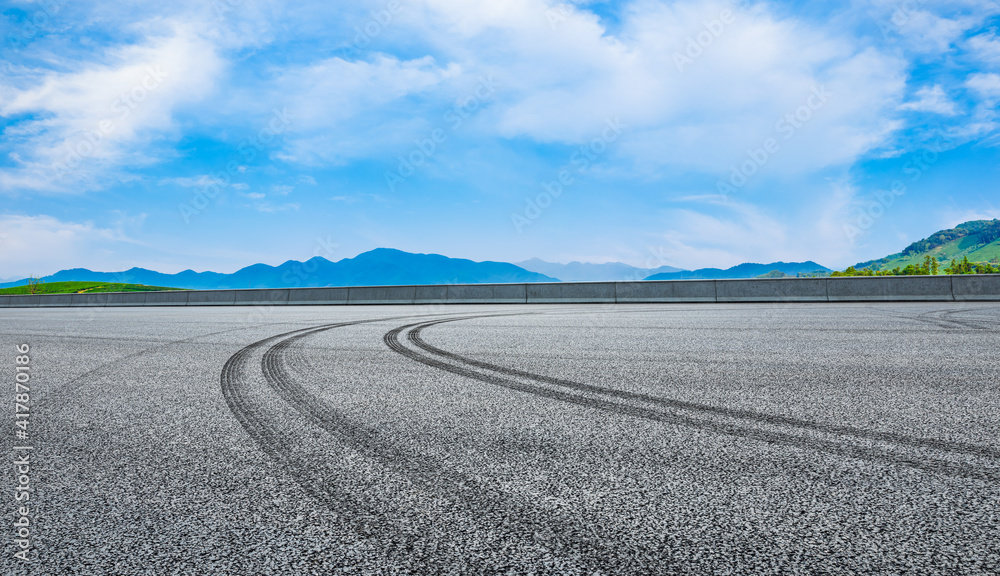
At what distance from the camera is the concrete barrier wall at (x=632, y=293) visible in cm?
1817

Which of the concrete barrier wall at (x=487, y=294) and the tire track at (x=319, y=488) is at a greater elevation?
the concrete barrier wall at (x=487, y=294)

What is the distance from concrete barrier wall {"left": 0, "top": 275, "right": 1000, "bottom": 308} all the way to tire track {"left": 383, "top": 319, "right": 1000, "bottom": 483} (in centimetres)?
1610

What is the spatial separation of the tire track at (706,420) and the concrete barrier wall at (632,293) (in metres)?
16.1

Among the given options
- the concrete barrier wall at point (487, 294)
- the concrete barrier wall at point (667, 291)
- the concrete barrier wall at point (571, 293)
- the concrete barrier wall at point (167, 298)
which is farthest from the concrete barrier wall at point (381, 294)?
the concrete barrier wall at point (167, 298)

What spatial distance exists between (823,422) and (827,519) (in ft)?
5.57

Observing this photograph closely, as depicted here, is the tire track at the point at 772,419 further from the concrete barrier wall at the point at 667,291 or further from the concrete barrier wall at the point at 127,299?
the concrete barrier wall at the point at 127,299

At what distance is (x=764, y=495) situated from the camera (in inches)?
99.7

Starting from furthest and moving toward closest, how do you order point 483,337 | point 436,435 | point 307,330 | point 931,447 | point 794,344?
point 307,330 → point 483,337 → point 794,344 → point 436,435 → point 931,447

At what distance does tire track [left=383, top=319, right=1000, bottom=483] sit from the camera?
2.91 metres

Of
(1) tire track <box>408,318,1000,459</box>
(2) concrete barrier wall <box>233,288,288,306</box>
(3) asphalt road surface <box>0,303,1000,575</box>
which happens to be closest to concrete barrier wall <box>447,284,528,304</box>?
(2) concrete barrier wall <box>233,288,288,306</box>

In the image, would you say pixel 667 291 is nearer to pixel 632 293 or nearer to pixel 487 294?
pixel 632 293

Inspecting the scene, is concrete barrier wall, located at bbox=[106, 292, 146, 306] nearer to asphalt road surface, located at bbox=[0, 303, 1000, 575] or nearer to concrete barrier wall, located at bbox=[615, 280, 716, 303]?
concrete barrier wall, located at bbox=[615, 280, 716, 303]

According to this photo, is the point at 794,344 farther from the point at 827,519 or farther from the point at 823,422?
the point at 827,519

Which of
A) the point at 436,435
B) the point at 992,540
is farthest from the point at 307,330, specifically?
the point at 992,540
